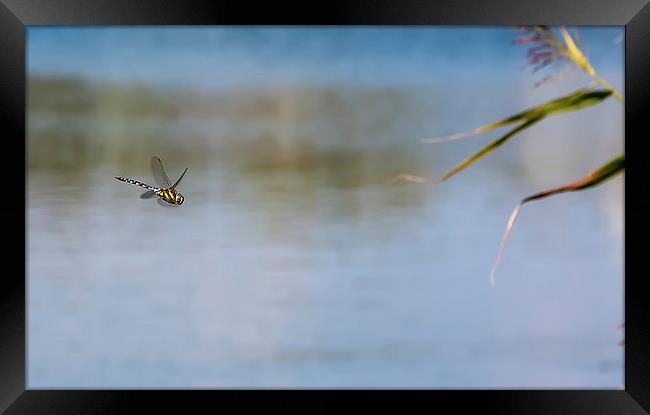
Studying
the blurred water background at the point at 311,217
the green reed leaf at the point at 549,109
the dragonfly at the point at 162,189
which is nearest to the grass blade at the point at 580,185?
the blurred water background at the point at 311,217

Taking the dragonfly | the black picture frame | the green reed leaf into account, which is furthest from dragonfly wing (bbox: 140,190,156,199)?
the green reed leaf

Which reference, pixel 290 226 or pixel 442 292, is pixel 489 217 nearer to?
pixel 442 292

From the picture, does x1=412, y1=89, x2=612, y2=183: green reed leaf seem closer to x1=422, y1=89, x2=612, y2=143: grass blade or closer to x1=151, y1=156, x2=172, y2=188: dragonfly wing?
x1=422, y1=89, x2=612, y2=143: grass blade

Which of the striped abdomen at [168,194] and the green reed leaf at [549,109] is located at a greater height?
the green reed leaf at [549,109]

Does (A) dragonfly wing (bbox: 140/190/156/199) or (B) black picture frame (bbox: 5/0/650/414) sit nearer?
(B) black picture frame (bbox: 5/0/650/414)

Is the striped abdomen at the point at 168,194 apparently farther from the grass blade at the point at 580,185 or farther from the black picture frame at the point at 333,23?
the grass blade at the point at 580,185
